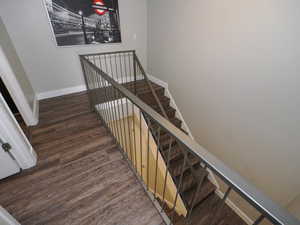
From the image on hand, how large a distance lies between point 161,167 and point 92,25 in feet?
10.8

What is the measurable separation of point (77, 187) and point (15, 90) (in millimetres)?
1590

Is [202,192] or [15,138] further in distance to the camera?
[202,192]

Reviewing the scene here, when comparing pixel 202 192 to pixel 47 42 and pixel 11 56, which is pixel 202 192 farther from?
pixel 47 42

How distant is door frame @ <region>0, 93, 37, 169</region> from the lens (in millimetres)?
1284

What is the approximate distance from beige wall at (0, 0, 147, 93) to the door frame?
1830 mm

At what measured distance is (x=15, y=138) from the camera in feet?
4.55

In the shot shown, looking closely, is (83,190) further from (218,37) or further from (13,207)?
(218,37)

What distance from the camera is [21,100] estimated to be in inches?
77.3

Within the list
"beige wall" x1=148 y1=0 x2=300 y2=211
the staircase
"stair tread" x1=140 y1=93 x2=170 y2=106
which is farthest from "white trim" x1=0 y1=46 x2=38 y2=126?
"beige wall" x1=148 y1=0 x2=300 y2=211

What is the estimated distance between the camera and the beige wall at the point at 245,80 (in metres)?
1.46

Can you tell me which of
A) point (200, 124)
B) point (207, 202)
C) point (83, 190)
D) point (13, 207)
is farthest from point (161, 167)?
point (13, 207)

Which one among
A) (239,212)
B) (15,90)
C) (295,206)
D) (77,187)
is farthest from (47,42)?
(239,212)

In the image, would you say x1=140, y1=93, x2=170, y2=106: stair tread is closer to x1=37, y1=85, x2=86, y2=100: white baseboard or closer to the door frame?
x1=37, y1=85, x2=86, y2=100: white baseboard

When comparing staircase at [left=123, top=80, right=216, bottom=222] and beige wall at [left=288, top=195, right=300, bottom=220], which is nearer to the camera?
beige wall at [left=288, top=195, right=300, bottom=220]
